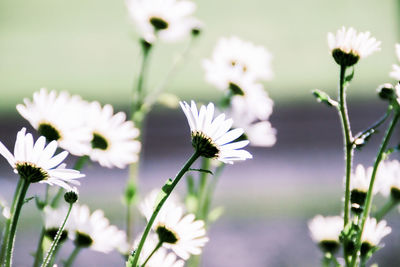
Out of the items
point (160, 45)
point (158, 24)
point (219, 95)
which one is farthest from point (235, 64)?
point (160, 45)

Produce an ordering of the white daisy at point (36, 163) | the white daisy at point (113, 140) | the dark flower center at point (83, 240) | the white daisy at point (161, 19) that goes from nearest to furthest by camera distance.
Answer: the white daisy at point (36, 163), the dark flower center at point (83, 240), the white daisy at point (113, 140), the white daisy at point (161, 19)

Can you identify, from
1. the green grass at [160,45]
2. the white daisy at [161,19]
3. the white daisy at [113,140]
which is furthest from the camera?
the green grass at [160,45]

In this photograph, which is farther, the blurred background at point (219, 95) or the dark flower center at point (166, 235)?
the blurred background at point (219, 95)

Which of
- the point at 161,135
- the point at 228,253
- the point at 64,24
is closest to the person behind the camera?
the point at 228,253

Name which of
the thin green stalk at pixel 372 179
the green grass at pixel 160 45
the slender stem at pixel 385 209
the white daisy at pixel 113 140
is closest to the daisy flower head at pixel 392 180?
the slender stem at pixel 385 209

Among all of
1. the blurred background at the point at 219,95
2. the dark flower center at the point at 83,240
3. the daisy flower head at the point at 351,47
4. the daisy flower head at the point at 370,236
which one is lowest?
the daisy flower head at the point at 370,236

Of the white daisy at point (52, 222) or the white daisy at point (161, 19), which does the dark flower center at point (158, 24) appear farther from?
the white daisy at point (52, 222)

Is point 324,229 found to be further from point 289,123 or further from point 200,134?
point 289,123

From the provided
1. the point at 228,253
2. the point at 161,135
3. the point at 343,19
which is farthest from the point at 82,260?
the point at 343,19
